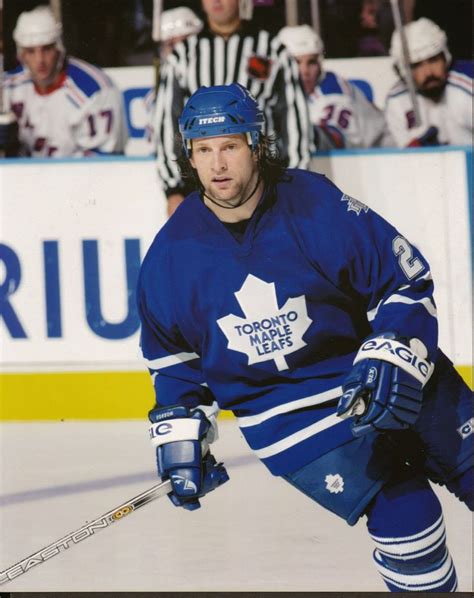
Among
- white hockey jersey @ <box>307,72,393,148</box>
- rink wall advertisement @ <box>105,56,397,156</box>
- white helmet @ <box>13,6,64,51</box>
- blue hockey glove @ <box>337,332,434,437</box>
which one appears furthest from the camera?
rink wall advertisement @ <box>105,56,397,156</box>

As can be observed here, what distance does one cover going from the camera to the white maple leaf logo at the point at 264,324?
89.0 inches

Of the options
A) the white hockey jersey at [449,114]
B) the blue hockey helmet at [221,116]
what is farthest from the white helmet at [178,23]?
the blue hockey helmet at [221,116]

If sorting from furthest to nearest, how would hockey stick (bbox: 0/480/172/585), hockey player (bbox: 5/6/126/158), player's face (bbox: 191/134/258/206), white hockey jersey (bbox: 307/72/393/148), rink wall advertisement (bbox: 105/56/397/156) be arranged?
rink wall advertisement (bbox: 105/56/397/156) → white hockey jersey (bbox: 307/72/393/148) → hockey player (bbox: 5/6/126/158) → hockey stick (bbox: 0/480/172/585) → player's face (bbox: 191/134/258/206)

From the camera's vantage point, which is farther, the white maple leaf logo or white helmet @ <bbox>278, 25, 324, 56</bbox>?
white helmet @ <bbox>278, 25, 324, 56</bbox>

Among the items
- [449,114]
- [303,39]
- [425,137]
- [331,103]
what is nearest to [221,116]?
[425,137]

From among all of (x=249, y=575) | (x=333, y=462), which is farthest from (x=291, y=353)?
(x=249, y=575)

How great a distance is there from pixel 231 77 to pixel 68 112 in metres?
1.12

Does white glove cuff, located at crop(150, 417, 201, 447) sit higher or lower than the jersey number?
lower

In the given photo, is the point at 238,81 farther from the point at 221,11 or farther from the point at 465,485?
the point at 465,485

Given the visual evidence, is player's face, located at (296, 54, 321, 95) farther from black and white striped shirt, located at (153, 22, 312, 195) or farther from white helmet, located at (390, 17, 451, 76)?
black and white striped shirt, located at (153, 22, 312, 195)

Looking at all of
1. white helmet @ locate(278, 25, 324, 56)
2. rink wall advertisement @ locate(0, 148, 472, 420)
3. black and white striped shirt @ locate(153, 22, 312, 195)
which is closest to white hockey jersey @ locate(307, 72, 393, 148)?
white helmet @ locate(278, 25, 324, 56)

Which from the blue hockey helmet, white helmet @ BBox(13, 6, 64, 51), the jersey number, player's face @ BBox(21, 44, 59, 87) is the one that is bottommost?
the jersey number

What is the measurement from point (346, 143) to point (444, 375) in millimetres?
2462

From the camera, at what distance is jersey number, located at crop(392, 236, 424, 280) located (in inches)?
87.0
